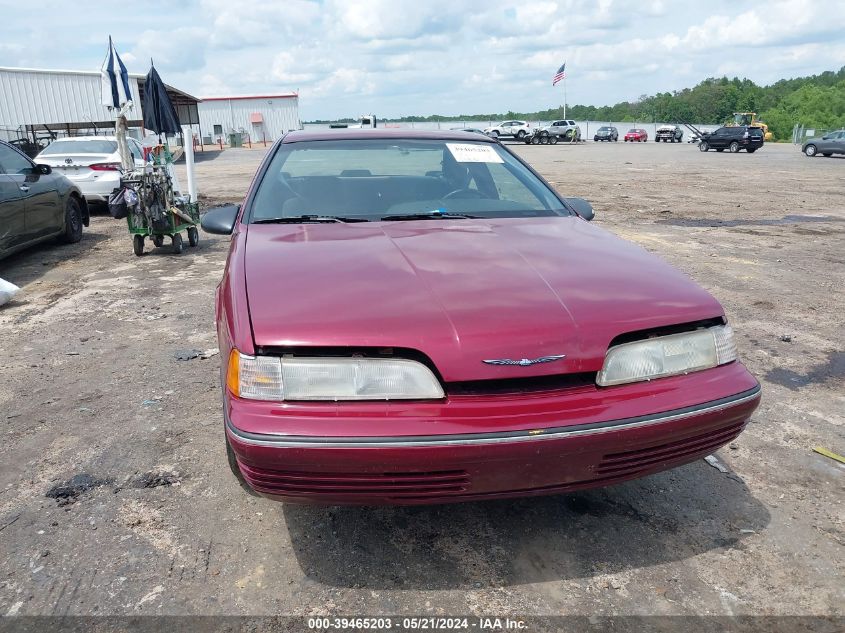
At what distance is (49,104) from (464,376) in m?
29.5

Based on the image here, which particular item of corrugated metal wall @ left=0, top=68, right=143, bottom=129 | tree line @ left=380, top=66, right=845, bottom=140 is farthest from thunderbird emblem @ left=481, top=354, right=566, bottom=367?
tree line @ left=380, top=66, right=845, bottom=140

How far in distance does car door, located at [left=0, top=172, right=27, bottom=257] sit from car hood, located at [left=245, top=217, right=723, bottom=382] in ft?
17.3

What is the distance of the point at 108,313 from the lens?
5410mm

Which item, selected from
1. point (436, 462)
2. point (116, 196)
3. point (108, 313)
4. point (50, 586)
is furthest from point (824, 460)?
point (116, 196)

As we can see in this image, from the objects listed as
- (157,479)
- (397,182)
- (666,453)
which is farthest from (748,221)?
(157,479)

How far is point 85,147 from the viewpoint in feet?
37.6

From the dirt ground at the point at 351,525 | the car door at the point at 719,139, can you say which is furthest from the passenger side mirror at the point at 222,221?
the car door at the point at 719,139

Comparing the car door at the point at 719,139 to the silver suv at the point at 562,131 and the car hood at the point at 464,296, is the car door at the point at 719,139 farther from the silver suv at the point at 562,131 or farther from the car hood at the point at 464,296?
the car hood at the point at 464,296

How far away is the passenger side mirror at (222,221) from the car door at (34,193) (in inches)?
191

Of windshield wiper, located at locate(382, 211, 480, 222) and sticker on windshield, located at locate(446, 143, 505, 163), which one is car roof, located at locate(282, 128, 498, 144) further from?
windshield wiper, located at locate(382, 211, 480, 222)

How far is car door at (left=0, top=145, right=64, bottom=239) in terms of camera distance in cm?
710

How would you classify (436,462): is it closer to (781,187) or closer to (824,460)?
(824,460)

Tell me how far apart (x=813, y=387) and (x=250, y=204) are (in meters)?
3.46

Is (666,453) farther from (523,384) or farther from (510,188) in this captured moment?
(510,188)
